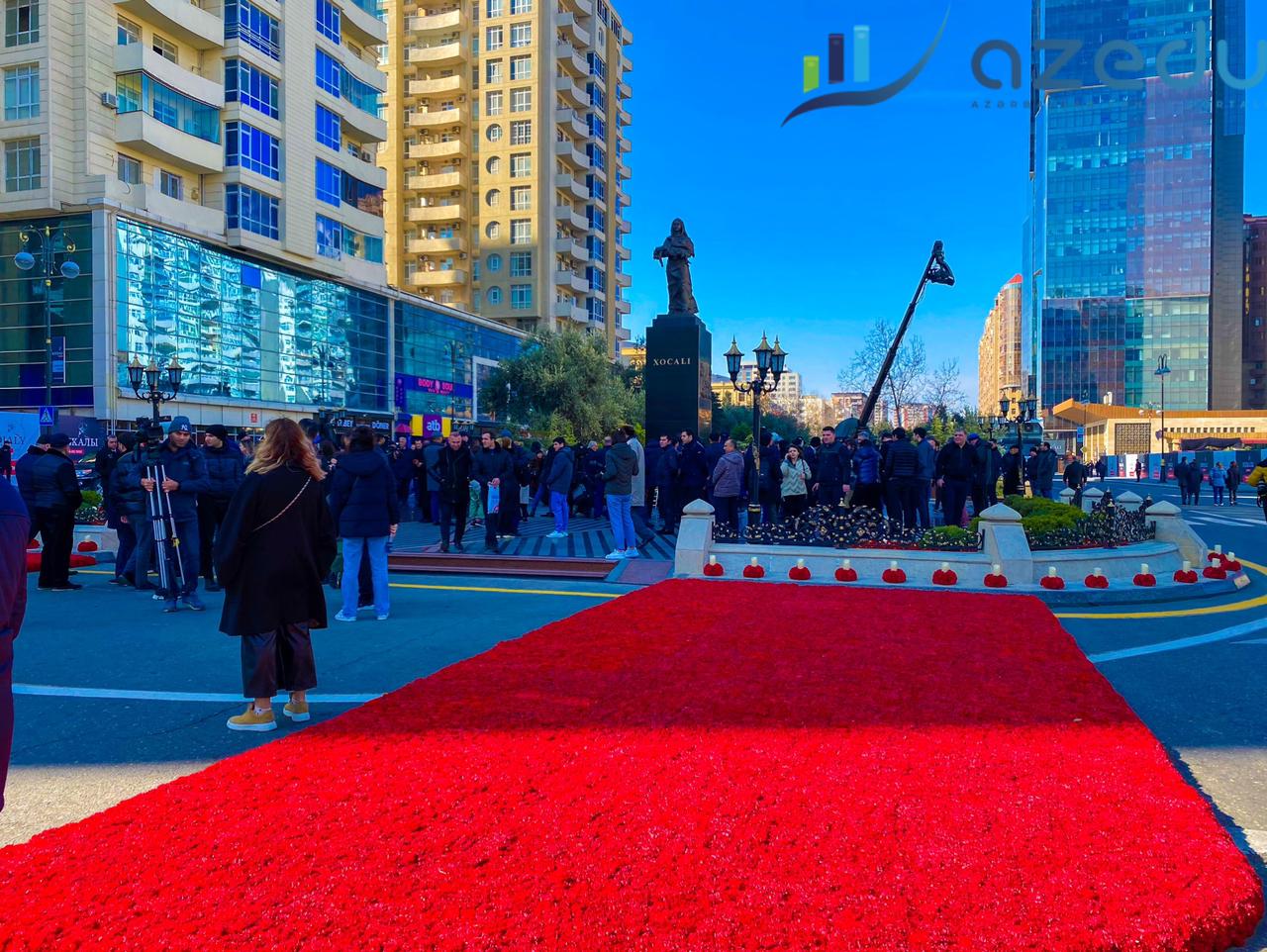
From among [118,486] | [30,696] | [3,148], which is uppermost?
[3,148]

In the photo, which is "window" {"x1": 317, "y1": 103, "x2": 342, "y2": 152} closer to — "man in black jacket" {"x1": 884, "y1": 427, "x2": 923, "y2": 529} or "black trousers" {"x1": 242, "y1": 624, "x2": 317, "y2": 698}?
"man in black jacket" {"x1": 884, "y1": 427, "x2": 923, "y2": 529}

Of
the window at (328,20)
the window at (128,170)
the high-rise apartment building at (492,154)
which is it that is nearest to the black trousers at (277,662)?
the window at (128,170)

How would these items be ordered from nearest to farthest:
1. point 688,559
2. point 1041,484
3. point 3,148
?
1. point 688,559
2. point 1041,484
3. point 3,148

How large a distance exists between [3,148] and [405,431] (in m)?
23.2

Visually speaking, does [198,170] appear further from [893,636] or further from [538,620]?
[893,636]

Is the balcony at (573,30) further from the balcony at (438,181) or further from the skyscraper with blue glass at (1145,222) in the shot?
the skyscraper with blue glass at (1145,222)

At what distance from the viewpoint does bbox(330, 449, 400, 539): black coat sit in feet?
29.5

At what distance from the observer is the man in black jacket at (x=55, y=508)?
11.0 meters

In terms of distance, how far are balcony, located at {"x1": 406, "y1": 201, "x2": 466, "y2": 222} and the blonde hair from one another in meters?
63.8

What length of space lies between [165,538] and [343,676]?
14.5 feet

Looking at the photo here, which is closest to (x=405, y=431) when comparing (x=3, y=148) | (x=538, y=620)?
(x=3, y=148)

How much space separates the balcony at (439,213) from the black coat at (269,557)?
64063 mm

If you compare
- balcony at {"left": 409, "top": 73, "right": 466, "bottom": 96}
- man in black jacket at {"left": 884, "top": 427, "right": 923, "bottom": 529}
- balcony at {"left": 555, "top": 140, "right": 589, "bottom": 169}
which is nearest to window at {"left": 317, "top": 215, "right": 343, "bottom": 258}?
balcony at {"left": 409, "top": 73, "right": 466, "bottom": 96}

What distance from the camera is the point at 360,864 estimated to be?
141 inches
